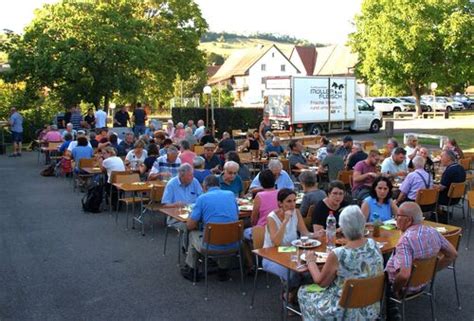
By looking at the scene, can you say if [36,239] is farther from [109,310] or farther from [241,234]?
[241,234]

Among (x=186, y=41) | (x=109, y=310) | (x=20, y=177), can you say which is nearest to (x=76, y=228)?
(x=109, y=310)

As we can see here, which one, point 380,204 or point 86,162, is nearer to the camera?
point 380,204

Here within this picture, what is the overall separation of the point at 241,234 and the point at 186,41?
28904 mm

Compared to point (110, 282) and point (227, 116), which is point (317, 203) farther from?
point (227, 116)

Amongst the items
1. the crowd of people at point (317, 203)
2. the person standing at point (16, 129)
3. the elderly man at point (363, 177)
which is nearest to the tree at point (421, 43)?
the person standing at point (16, 129)

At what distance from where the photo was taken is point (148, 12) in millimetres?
34438

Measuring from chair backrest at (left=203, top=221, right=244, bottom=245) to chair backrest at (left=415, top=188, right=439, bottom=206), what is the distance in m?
3.20

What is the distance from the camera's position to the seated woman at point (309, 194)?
6.52 m

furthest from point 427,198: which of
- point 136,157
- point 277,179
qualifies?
point 136,157

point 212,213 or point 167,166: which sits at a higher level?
point 167,166

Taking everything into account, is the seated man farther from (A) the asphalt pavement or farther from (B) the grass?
(B) the grass

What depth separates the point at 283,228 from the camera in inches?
211

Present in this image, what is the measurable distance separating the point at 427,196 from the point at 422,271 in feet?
11.6

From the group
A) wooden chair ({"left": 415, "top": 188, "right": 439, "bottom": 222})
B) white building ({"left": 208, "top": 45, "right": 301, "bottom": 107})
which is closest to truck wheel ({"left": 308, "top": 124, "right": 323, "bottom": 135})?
wooden chair ({"left": 415, "top": 188, "right": 439, "bottom": 222})
